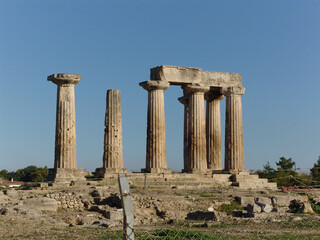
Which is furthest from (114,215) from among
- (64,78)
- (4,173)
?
(4,173)

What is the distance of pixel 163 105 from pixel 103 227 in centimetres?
1957

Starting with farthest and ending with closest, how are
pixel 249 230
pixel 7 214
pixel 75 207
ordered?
pixel 75 207
pixel 7 214
pixel 249 230

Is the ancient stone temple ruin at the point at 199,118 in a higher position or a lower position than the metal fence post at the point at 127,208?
higher

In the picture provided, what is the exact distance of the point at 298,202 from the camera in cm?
3061

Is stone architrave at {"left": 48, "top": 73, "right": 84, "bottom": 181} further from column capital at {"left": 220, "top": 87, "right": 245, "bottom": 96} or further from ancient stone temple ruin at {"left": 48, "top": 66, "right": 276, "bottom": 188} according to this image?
column capital at {"left": 220, "top": 87, "right": 245, "bottom": 96}

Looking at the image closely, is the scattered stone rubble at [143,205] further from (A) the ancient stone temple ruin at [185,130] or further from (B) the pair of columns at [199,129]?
(B) the pair of columns at [199,129]

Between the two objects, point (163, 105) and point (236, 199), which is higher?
point (163, 105)

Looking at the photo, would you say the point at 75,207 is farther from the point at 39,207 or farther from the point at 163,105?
the point at 163,105

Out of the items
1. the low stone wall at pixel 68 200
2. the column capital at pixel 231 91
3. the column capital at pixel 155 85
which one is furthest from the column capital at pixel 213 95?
the low stone wall at pixel 68 200

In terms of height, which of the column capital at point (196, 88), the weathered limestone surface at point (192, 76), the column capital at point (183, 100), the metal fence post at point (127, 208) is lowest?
the metal fence post at point (127, 208)

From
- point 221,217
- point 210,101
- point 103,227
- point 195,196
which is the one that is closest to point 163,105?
point 210,101

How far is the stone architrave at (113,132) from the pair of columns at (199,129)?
2.21 m

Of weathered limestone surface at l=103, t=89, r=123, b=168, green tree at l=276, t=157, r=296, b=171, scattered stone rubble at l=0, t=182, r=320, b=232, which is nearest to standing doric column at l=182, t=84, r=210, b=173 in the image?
weathered limestone surface at l=103, t=89, r=123, b=168

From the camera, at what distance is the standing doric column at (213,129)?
147ft
